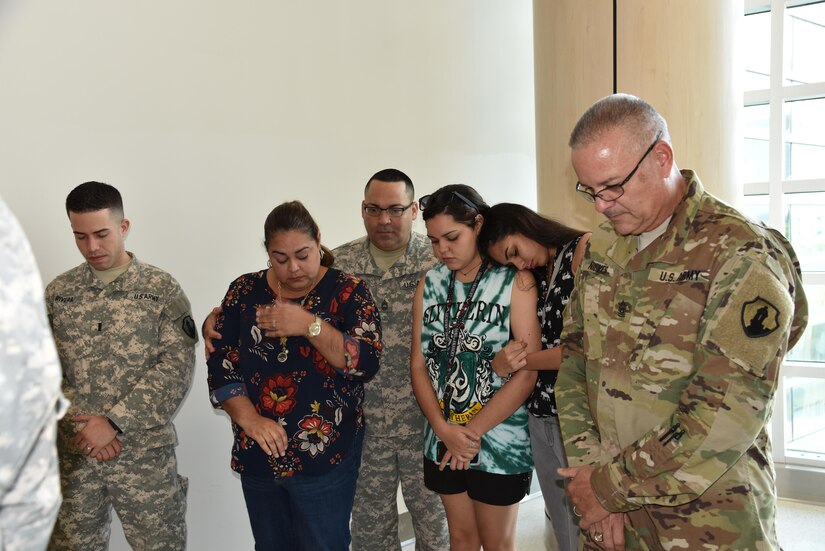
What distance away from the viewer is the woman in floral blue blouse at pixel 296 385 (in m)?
2.10

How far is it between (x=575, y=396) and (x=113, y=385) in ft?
5.57

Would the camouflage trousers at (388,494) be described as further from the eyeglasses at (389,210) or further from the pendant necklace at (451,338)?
the eyeglasses at (389,210)

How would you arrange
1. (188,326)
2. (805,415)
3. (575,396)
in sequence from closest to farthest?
(575,396) < (188,326) < (805,415)

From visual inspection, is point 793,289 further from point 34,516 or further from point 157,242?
point 157,242

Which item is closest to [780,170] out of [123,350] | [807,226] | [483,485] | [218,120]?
[807,226]

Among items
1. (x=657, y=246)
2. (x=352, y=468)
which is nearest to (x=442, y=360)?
(x=352, y=468)

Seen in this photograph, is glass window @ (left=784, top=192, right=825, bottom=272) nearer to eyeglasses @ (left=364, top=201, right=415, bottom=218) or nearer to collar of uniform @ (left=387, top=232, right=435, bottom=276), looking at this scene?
collar of uniform @ (left=387, top=232, right=435, bottom=276)

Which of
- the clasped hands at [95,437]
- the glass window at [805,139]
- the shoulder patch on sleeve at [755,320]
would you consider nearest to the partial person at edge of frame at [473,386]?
the shoulder patch on sleeve at [755,320]

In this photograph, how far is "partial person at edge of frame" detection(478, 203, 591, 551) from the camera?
214 centimetres

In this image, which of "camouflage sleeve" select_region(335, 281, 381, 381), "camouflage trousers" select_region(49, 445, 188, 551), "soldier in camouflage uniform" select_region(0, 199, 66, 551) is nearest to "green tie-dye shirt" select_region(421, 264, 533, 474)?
"camouflage sleeve" select_region(335, 281, 381, 381)

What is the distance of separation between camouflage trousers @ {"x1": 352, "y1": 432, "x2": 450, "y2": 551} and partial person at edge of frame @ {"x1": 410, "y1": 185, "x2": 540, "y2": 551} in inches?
15.0

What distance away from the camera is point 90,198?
8.05 ft

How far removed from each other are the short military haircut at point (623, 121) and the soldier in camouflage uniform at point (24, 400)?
1.15m

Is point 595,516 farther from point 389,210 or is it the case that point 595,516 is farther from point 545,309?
point 389,210
